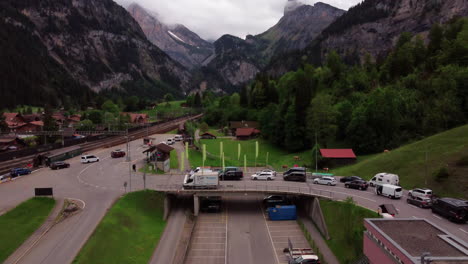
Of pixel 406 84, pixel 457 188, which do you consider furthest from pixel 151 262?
pixel 406 84

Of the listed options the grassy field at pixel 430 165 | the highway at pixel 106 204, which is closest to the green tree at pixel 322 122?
the grassy field at pixel 430 165

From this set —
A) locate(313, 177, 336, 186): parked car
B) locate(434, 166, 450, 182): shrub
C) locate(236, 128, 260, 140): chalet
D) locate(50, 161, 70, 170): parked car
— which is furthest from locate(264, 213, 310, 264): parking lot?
locate(236, 128, 260, 140): chalet

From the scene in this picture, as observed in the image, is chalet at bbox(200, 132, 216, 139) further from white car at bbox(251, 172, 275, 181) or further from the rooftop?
the rooftop

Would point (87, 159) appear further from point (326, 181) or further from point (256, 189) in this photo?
point (326, 181)

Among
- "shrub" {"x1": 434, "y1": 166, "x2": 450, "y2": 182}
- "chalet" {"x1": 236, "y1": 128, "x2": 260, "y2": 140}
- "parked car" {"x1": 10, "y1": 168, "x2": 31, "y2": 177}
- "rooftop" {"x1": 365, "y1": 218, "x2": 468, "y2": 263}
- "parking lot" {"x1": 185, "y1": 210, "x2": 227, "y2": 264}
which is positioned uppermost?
"chalet" {"x1": 236, "y1": 128, "x2": 260, "y2": 140}

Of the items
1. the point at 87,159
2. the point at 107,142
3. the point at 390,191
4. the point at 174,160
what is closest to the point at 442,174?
the point at 390,191

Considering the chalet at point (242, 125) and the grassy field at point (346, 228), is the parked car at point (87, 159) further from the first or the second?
the chalet at point (242, 125)
